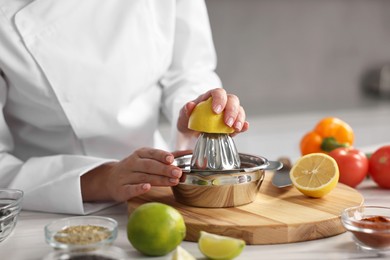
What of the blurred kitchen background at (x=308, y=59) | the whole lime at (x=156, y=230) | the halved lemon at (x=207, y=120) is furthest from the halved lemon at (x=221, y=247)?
the blurred kitchen background at (x=308, y=59)

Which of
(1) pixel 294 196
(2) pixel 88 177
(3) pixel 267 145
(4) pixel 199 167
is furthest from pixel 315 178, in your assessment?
(3) pixel 267 145

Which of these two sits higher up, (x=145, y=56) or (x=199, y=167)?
(x=145, y=56)

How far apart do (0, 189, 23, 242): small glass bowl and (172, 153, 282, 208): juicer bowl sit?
1.00ft

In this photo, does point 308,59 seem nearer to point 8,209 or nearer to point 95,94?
point 95,94

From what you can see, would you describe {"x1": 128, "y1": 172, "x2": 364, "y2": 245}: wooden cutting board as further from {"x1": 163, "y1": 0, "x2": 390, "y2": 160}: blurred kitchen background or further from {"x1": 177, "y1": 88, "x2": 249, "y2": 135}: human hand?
{"x1": 163, "y1": 0, "x2": 390, "y2": 160}: blurred kitchen background

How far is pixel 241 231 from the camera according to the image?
49.7 inches

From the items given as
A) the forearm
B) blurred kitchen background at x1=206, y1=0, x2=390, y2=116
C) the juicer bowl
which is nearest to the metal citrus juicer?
the juicer bowl

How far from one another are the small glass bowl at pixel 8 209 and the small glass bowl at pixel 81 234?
0.13 m

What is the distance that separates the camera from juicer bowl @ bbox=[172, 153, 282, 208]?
4.51ft

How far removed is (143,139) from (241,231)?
664 millimetres

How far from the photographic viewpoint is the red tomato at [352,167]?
1646 millimetres

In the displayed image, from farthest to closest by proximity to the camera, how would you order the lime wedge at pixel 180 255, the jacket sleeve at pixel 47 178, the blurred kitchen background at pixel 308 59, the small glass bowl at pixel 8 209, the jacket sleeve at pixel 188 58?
the blurred kitchen background at pixel 308 59 → the jacket sleeve at pixel 188 58 → the jacket sleeve at pixel 47 178 → the small glass bowl at pixel 8 209 → the lime wedge at pixel 180 255

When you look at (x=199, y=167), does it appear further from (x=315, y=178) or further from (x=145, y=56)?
(x=145, y=56)

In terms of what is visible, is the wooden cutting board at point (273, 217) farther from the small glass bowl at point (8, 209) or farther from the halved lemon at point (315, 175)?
the small glass bowl at point (8, 209)
